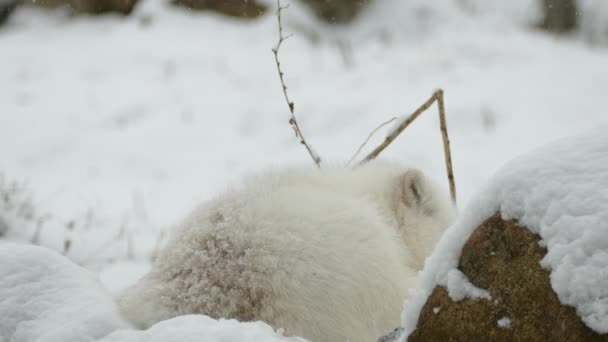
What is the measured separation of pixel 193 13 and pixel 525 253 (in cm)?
1005

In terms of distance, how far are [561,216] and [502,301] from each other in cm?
21

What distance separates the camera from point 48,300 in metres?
1.40

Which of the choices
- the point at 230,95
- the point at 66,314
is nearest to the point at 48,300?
the point at 66,314

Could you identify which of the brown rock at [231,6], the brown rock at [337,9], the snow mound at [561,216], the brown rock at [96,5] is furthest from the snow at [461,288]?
the brown rock at [96,5]

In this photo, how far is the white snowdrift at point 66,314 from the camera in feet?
3.80

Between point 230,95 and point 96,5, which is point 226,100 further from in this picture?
point 96,5

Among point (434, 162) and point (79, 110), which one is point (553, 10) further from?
point (79, 110)

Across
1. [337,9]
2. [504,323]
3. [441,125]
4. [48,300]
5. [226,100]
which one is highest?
[337,9]

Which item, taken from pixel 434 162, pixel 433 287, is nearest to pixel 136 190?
pixel 434 162

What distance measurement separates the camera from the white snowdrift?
1.16 m

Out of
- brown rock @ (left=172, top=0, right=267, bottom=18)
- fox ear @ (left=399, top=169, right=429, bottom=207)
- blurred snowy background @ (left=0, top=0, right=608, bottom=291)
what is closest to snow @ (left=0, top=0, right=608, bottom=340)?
blurred snowy background @ (left=0, top=0, right=608, bottom=291)

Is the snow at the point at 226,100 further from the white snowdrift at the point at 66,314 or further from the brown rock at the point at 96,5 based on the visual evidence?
the white snowdrift at the point at 66,314

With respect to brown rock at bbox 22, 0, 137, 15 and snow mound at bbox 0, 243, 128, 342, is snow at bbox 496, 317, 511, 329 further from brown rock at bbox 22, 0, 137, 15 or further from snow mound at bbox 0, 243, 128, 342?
brown rock at bbox 22, 0, 137, 15

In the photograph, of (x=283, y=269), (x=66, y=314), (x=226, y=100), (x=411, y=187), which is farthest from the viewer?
(x=226, y=100)
